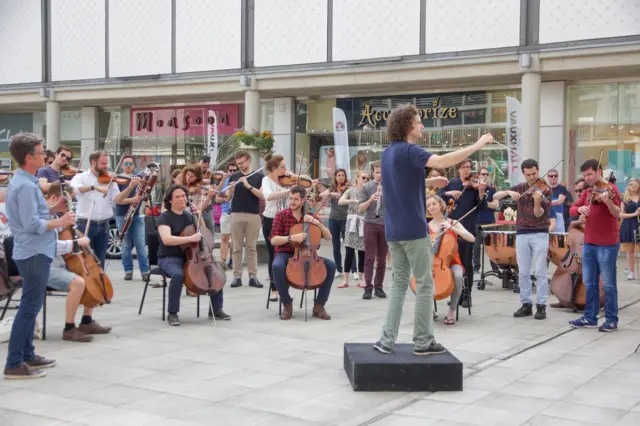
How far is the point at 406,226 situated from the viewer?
5719 millimetres

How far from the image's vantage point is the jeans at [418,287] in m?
5.78

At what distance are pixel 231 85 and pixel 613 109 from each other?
8851mm

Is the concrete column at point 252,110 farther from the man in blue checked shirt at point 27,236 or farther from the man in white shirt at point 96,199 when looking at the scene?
the man in blue checked shirt at point 27,236

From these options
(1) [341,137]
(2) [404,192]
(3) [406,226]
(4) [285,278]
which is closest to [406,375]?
(3) [406,226]

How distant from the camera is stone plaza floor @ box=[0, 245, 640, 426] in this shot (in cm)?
500

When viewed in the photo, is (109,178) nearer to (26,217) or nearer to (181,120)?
(26,217)

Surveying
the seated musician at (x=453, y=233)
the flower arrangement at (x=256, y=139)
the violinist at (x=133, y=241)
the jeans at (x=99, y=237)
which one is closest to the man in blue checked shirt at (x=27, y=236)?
the seated musician at (x=453, y=233)

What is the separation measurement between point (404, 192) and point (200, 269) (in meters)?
3.14

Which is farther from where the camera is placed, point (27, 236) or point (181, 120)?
point (181, 120)

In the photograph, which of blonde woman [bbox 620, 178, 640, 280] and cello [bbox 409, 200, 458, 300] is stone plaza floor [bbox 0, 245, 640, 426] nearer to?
cello [bbox 409, 200, 458, 300]

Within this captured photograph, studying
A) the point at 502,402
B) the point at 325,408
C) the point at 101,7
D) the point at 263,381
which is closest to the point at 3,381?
the point at 263,381

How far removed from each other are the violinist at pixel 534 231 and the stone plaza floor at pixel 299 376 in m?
0.37

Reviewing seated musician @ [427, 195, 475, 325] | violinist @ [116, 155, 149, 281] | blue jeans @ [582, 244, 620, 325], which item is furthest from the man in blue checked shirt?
violinist @ [116, 155, 149, 281]

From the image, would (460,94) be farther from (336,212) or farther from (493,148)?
(336,212)
